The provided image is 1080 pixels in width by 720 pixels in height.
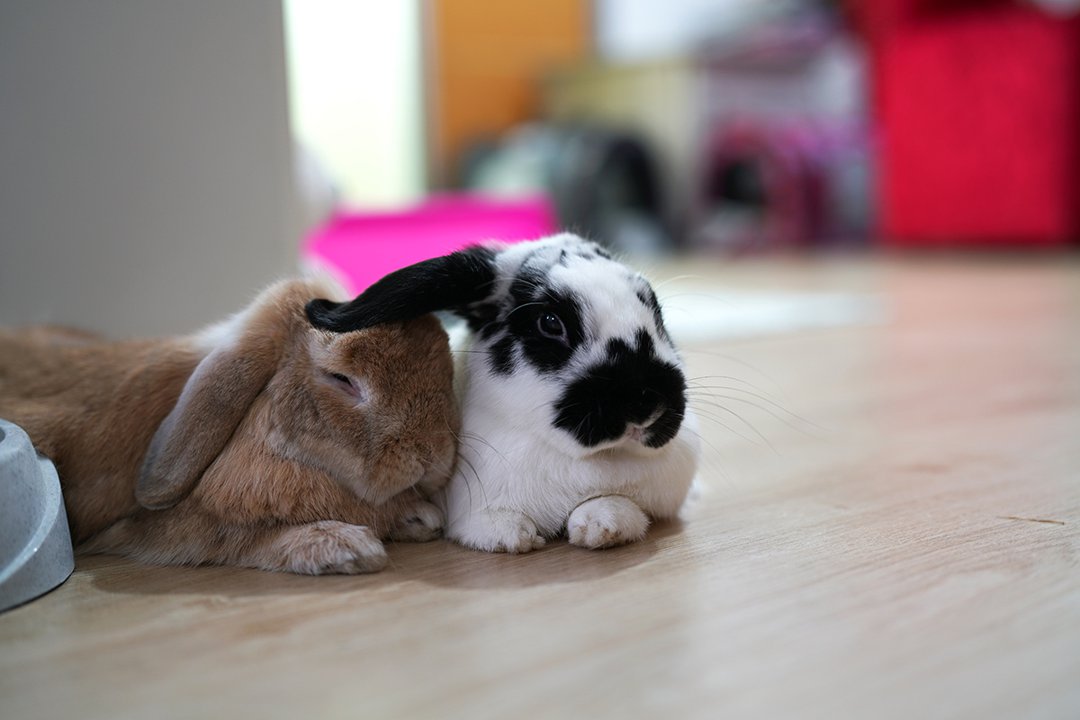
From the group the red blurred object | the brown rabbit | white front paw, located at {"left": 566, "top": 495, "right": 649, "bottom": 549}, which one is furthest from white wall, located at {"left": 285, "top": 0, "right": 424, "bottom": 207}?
white front paw, located at {"left": 566, "top": 495, "right": 649, "bottom": 549}

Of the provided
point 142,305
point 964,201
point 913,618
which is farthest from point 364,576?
point 964,201

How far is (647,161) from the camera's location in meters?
6.02

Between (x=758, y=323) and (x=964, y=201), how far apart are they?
8.14 feet

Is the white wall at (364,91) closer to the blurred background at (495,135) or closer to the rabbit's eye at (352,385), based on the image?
the blurred background at (495,135)

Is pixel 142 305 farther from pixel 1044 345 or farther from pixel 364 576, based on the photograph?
pixel 1044 345

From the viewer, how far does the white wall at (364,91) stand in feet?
18.6

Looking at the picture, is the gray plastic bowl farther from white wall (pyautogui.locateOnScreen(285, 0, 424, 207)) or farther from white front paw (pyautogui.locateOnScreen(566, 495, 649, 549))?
white wall (pyautogui.locateOnScreen(285, 0, 424, 207))

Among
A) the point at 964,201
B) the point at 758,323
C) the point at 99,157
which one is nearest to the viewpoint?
the point at 99,157

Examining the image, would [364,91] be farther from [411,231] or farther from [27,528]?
[27,528]

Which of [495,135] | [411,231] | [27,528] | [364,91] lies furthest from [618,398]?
[495,135]

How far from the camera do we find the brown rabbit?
0.94 m

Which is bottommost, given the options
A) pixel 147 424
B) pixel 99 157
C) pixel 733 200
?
pixel 733 200

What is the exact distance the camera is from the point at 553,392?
0.93 metres

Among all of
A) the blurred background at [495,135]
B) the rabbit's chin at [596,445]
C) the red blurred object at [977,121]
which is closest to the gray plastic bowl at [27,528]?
the rabbit's chin at [596,445]
